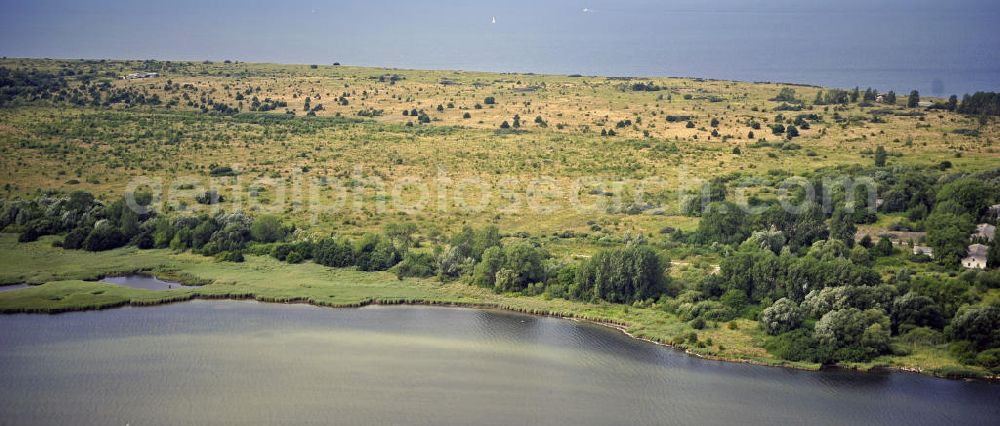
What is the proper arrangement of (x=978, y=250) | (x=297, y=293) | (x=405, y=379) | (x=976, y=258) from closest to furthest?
(x=405, y=379)
(x=297, y=293)
(x=976, y=258)
(x=978, y=250)

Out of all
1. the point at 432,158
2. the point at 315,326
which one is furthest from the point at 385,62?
the point at 315,326

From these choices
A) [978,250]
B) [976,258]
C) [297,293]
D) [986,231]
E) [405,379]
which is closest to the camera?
[405,379]

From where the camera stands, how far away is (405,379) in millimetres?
33719

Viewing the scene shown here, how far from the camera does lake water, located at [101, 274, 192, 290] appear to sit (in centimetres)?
4531

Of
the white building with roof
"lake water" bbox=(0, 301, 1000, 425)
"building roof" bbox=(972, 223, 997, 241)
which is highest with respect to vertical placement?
"building roof" bbox=(972, 223, 997, 241)

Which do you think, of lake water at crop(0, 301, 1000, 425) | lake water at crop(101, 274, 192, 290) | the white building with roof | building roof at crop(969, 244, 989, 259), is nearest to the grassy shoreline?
lake water at crop(101, 274, 192, 290)

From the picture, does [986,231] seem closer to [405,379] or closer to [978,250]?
[978,250]

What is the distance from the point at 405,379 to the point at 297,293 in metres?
11.8

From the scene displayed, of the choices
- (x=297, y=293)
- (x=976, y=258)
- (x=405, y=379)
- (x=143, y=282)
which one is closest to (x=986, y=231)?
(x=976, y=258)

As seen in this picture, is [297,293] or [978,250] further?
[978,250]

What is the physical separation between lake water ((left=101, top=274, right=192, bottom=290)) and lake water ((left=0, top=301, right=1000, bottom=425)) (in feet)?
14.8

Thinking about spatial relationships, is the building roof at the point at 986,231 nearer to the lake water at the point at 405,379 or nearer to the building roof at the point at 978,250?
the building roof at the point at 978,250

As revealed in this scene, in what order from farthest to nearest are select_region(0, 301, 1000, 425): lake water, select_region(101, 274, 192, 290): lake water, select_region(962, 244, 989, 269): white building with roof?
1. select_region(101, 274, 192, 290): lake water
2. select_region(962, 244, 989, 269): white building with roof
3. select_region(0, 301, 1000, 425): lake water

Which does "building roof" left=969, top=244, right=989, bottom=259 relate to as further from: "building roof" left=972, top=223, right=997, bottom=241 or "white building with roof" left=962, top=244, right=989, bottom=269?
"building roof" left=972, top=223, right=997, bottom=241
